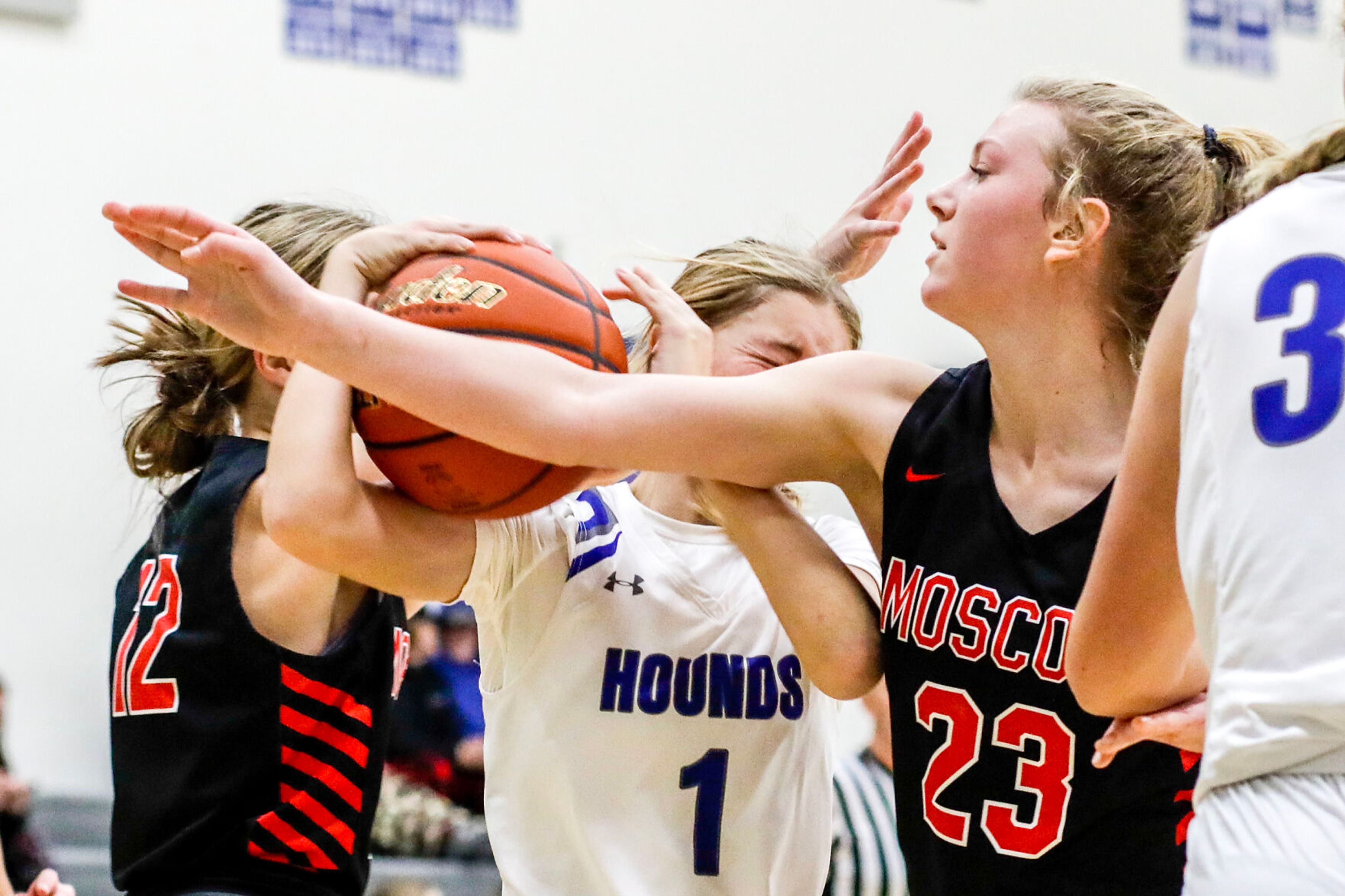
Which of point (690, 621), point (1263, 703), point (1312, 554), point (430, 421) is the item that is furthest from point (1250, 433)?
point (690, 621)

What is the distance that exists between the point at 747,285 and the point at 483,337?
0.77m

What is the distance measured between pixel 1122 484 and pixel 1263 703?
0.32 m

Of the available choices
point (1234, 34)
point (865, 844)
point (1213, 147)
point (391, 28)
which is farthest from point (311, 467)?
point (1234, 34)

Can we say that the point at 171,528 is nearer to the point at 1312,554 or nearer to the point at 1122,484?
the point at 1122,484

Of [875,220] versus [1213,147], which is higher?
[1213,147]

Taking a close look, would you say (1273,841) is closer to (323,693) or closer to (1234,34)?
(323,693)

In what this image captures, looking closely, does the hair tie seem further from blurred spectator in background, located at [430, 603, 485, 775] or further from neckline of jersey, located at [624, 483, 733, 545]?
blurred spectator in background, located at [430, 603, 485, 775]

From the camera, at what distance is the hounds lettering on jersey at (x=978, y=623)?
2.04 meters

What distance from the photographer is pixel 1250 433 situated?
1325 mm

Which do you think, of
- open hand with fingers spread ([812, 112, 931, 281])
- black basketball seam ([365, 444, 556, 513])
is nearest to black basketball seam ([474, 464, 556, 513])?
black basketball seam ([365, 444, 556, 513])

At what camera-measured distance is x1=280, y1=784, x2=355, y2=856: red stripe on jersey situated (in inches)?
98.7

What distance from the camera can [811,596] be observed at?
7.43ft

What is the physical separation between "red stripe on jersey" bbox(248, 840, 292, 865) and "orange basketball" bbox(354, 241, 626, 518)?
0.75 m

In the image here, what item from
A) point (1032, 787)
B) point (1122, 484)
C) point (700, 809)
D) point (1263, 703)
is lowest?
point (700, 809)
